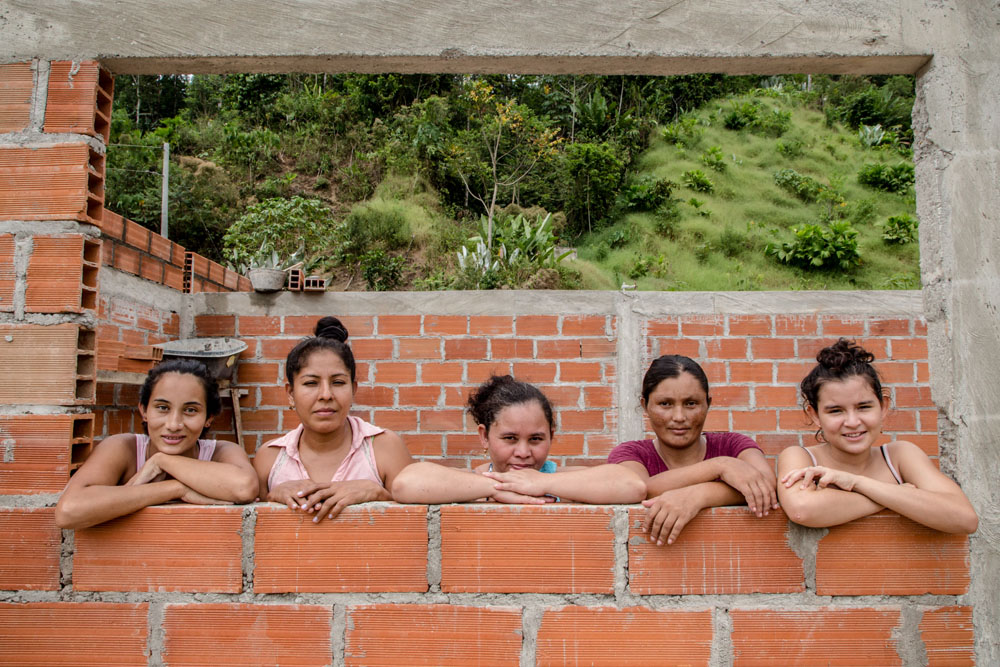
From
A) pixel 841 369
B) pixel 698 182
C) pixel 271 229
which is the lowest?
pixel 841 369

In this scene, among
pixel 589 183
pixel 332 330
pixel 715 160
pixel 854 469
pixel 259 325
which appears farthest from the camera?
pixel 715 160

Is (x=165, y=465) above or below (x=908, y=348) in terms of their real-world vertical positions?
below

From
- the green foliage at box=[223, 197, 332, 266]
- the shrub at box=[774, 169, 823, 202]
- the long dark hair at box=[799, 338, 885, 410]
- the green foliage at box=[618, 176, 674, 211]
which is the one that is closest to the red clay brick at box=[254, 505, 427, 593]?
the long dark hair at box=[799, 338, 885, 410]

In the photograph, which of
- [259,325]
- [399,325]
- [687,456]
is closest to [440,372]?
[399,325]

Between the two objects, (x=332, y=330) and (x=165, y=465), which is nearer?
(x=165, y=465)

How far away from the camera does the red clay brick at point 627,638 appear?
1.91 m

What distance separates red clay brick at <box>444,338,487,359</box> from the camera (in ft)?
14.1

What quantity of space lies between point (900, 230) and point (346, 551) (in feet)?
62.2

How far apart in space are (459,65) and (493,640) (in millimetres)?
1775

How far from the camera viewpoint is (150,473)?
2.07 m

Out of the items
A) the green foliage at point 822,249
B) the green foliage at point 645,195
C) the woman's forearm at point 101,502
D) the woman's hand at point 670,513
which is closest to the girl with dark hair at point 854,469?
the woman's hand at point 670,513

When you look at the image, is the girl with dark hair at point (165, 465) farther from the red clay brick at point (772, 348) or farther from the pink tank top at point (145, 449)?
the red clay brick at point (772, 348)

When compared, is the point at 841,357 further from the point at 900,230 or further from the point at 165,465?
the point at 900,230

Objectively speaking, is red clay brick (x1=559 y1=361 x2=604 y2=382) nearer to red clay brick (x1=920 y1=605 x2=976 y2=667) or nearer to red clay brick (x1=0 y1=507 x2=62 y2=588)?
red clay brick (x1=920 y1=605 x2=976 y2=667)
